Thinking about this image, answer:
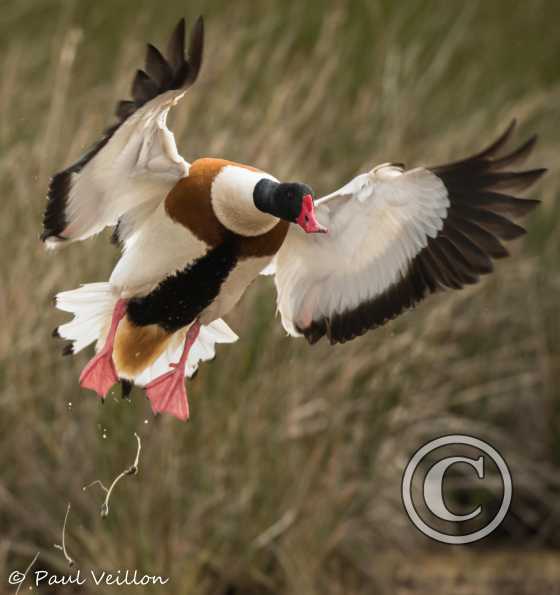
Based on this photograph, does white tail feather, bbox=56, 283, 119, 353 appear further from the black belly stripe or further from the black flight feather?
the black flight feather

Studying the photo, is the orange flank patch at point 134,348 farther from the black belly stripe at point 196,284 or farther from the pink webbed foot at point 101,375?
the black belly stripe at point 196,284

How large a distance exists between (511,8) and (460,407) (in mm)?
2775

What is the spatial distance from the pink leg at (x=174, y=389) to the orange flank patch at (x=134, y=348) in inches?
1.6

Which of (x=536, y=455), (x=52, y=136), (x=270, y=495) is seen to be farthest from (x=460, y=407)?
(x=52, y=136)

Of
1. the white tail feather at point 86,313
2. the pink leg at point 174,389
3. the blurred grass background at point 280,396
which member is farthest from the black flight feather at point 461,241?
the blurred grass background at point 280,396

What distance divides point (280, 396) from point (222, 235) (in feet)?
7.98

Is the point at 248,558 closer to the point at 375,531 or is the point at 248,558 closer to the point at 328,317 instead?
the point at 375,531

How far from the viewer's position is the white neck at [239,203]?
89.0 inches

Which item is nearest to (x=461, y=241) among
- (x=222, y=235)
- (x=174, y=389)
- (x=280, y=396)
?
(x=222, y=235)

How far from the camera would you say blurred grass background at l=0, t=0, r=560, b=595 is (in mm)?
4574

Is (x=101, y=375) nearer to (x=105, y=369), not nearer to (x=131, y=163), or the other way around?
(x=105, y=369)

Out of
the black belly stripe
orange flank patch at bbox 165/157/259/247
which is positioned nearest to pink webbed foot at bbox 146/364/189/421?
the black belly stripe

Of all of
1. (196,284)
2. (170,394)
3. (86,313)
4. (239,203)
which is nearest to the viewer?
(239,203)

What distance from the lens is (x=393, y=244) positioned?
268cm
